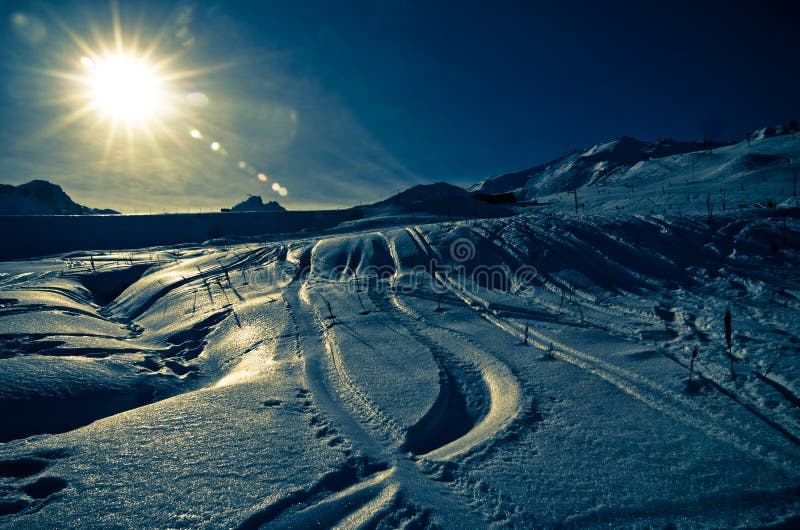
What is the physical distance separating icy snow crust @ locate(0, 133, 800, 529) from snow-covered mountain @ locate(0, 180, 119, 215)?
92.7 metres

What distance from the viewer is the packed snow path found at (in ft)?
6.74

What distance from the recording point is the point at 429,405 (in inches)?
125

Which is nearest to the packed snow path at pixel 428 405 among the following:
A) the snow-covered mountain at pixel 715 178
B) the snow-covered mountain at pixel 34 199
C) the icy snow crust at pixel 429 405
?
the icy snow crust at pixel 429 405

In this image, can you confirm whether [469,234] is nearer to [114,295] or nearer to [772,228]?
[772,228]

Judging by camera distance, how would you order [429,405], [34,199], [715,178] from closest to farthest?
[429,405] → [715,178] → [34,199]

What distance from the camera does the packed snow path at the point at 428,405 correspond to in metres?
2.05

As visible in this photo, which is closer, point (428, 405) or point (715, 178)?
point (428, 405)

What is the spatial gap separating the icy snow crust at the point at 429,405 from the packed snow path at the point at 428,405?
2 cm

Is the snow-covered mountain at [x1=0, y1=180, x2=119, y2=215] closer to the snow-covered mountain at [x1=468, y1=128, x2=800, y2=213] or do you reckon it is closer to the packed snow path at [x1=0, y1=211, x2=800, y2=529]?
the packed snow path at [x1=0, y1=211, x2=800, y2=529]

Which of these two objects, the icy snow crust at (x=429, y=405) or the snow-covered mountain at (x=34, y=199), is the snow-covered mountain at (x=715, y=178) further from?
the snow-covered mountain at (x=34, y=199)

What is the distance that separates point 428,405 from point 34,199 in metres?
145

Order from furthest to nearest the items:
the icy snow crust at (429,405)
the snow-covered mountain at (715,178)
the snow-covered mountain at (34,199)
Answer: the snow-covered mountain at (34,199) < the snow-covered mountain at (715,178) < the icy snow crust at (429,405)

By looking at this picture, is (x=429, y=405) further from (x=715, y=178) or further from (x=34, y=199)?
(x=34, y=199)

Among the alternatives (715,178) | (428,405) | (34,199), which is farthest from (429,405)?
(34,199)
